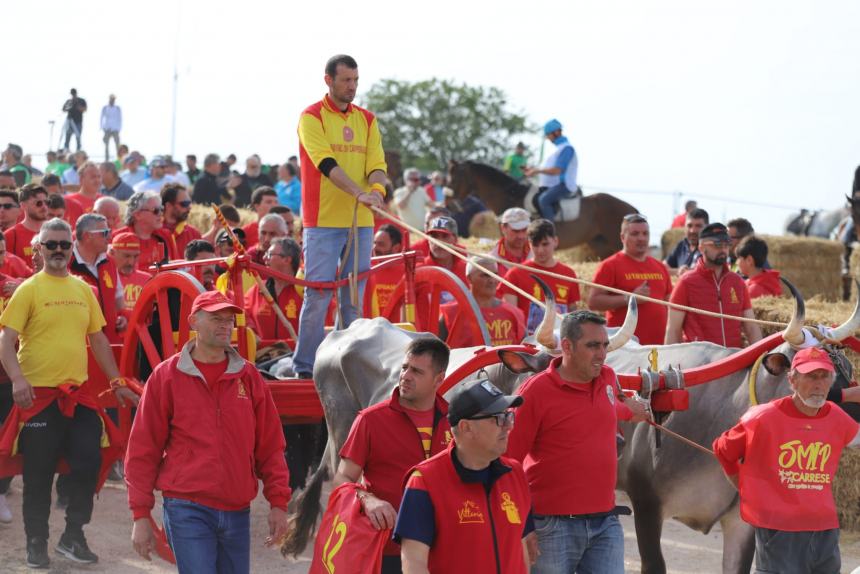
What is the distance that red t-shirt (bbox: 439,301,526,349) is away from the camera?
29.8 feet

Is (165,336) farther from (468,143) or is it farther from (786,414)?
(468,143)

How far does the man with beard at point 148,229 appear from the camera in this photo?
424 inches

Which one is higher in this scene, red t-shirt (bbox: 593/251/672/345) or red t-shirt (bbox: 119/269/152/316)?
red t-shirt (bbox: 593/251/672/345)

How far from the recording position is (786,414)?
19.2ft

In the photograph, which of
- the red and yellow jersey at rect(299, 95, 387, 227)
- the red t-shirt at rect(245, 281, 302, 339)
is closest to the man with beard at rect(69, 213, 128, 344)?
the red t-shirt at rect(245, 281, 302, 339)

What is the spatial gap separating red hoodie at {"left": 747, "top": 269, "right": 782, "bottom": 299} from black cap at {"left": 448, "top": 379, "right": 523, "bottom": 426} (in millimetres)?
6841

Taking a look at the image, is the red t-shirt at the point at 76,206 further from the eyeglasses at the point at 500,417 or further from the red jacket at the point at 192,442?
the eyeglasses at the point at 500,417

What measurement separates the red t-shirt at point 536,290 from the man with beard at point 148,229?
9.93 ft

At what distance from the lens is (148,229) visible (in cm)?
1089

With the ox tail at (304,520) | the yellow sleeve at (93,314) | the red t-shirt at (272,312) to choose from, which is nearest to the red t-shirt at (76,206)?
the red t-shirt at (272,312)

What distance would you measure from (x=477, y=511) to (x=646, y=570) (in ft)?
9.13

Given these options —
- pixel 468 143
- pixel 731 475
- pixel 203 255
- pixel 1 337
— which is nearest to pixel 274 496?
pixel 731 475

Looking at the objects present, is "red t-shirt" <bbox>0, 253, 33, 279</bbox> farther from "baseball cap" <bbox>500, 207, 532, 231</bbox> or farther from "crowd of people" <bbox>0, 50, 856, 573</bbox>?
"baseball cap" <bbox>500, 207, 532, 231</bbox>

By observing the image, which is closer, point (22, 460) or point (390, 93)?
point (22, 460)
